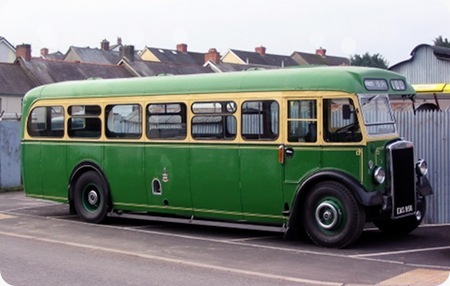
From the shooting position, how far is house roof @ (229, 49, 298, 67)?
79.8 meters

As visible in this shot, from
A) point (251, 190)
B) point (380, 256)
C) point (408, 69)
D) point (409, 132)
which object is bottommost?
point (380, 256)

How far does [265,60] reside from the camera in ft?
273

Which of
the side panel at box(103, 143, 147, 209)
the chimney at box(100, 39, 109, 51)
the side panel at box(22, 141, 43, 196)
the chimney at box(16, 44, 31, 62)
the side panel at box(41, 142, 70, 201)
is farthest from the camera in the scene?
the chimney at box(100, 39, 109, 51)

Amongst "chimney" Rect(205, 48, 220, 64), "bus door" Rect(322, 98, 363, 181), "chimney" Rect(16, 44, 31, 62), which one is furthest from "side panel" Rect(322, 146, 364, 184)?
"chimney" Rect(205, 48, 220, 64)

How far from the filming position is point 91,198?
1495cm

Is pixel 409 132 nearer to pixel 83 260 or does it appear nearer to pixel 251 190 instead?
pixel 251 190

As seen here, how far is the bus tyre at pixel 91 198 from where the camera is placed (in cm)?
1464

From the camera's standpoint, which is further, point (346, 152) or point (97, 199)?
point (97, 199)

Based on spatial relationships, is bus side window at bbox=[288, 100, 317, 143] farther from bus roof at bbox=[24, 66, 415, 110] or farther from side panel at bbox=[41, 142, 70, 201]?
side panel at bbox=[41, 142, 70, 201]

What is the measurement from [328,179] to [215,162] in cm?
229

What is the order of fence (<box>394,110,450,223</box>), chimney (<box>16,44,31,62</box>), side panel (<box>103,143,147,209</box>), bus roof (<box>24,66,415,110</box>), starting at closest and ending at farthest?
bus roof (<box>24,66,415,110</box>) → fence (<box>394,110,450,223</box>) → side panel (<box>103,143,147,209</box>) → chimney (<box>16,44,31,62</box>)

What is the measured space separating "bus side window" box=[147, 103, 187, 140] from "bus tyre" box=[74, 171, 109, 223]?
1739 mm

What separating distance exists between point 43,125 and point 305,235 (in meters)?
6.54

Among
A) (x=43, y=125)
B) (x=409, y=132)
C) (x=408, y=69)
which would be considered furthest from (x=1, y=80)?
(x=409, y=132)
